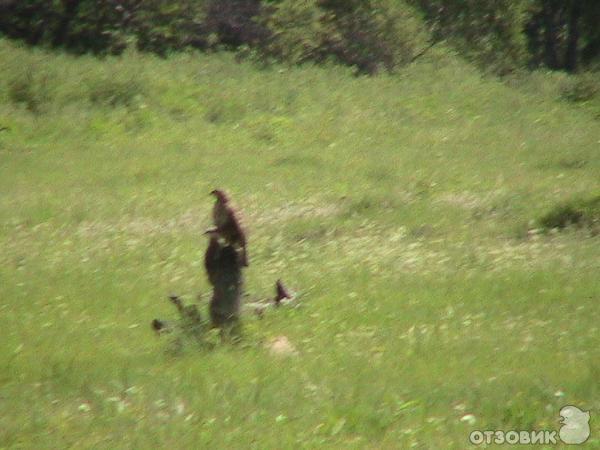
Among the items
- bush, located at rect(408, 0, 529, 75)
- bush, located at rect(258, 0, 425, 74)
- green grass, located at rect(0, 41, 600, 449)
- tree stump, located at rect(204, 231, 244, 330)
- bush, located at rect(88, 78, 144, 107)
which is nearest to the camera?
green grass, located at rect(0, 41, 600, 449)

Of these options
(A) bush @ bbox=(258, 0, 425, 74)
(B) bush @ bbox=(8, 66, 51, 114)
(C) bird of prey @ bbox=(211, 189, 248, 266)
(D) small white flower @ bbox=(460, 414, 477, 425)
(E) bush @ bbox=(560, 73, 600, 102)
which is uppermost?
(C) bird of prey @ bbox=(211, 189, 248, 266)

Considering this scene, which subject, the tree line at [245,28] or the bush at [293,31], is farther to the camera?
the bush at [293,31]

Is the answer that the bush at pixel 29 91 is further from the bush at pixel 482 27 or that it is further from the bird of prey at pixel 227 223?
the bush at pixel 482 27

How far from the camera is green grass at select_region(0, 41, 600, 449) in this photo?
6.71 meters

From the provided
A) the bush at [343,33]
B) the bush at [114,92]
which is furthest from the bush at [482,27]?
the bush at [114,92]

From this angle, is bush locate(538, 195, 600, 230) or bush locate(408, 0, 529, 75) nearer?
bush locate(538, 195, 600, 230)

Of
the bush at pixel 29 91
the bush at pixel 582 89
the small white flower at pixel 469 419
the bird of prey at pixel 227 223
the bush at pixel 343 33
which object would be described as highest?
the bird of prey at pixel 227 223

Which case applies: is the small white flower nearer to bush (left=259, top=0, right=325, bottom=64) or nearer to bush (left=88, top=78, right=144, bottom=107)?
bush (left=88, top=78, right=144, bottom=107)

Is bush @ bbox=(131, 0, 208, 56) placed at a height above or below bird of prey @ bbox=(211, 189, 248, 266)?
below

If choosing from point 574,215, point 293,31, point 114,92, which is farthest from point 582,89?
point 574,215

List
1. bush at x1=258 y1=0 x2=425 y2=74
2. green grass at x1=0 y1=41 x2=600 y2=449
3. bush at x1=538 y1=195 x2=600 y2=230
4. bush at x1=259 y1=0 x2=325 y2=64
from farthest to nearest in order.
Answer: bush at x1=258 y1=0 x2=425 y2=74, bush at x1=259 y1=0 x2=325 y2=64, bush at x1=538 y1=195 x2=600 y2=230, green grass at x1=0 y1=41 x2=600 y2=449

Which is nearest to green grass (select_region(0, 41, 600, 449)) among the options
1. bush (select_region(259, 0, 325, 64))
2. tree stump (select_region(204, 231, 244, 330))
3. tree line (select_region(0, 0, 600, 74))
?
tree stump (select_region(204, 231, 244, 330))

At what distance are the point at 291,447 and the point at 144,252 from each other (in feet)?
21.7

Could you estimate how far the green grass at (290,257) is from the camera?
671 centimetres
